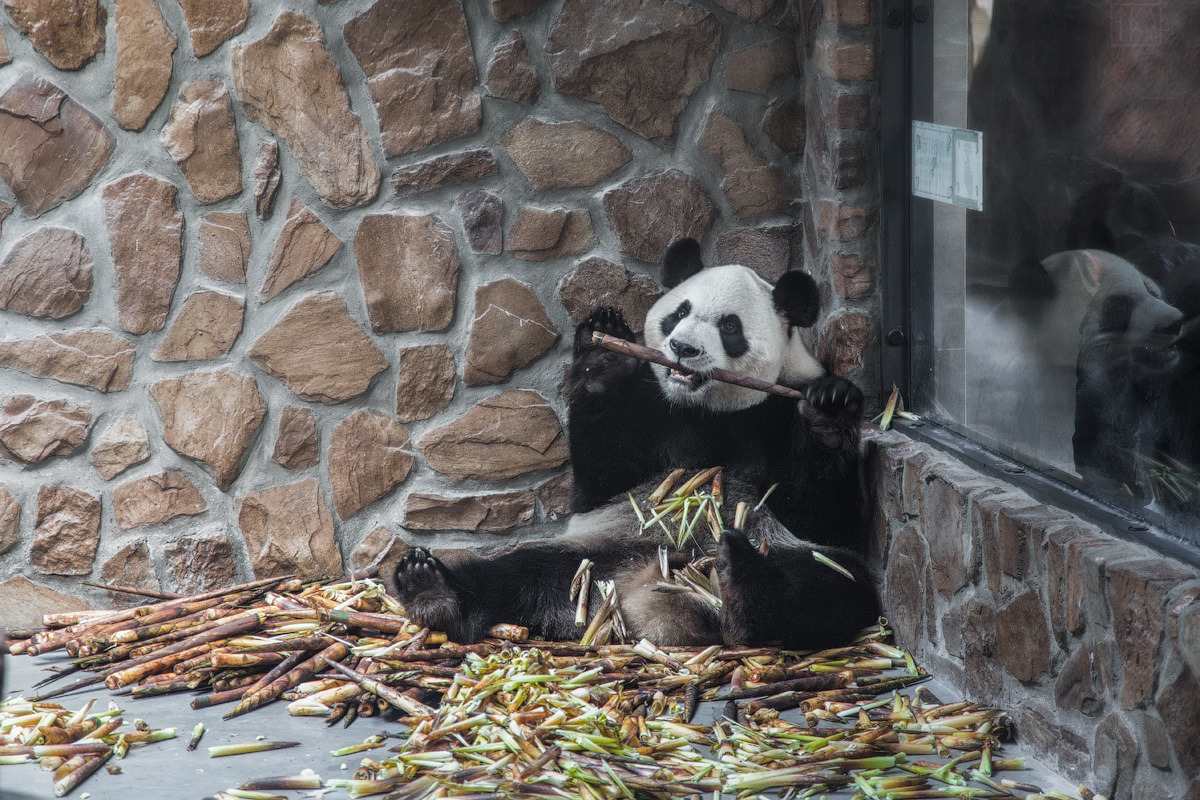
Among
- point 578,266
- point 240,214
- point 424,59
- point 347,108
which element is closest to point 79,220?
point 240,214

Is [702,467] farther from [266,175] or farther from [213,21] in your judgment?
[213,21]

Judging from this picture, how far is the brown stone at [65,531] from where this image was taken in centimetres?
329

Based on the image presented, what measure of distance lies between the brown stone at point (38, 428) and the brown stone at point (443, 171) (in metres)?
1.27

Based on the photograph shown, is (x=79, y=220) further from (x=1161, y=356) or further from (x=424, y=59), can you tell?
(x=1161, y=356)

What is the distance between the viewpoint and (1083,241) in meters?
2.28

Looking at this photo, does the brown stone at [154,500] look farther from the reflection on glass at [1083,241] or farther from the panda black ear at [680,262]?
the reflection on glass at [1083,241]

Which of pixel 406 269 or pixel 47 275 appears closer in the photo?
pixel 47 275

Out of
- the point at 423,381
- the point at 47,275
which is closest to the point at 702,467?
the point at 423,381

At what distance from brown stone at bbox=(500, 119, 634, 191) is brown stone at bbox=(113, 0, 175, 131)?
1099mm

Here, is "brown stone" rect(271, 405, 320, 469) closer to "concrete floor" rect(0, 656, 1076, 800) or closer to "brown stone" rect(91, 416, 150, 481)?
"brown stone" rect(91, 416, 150, 481)

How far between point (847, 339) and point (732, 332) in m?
0.43

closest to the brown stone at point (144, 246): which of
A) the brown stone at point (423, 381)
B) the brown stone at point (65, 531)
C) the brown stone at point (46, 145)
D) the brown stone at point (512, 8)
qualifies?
the brown stone at point (46, 145)

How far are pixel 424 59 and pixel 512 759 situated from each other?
219cm

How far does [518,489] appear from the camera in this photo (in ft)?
11.7
